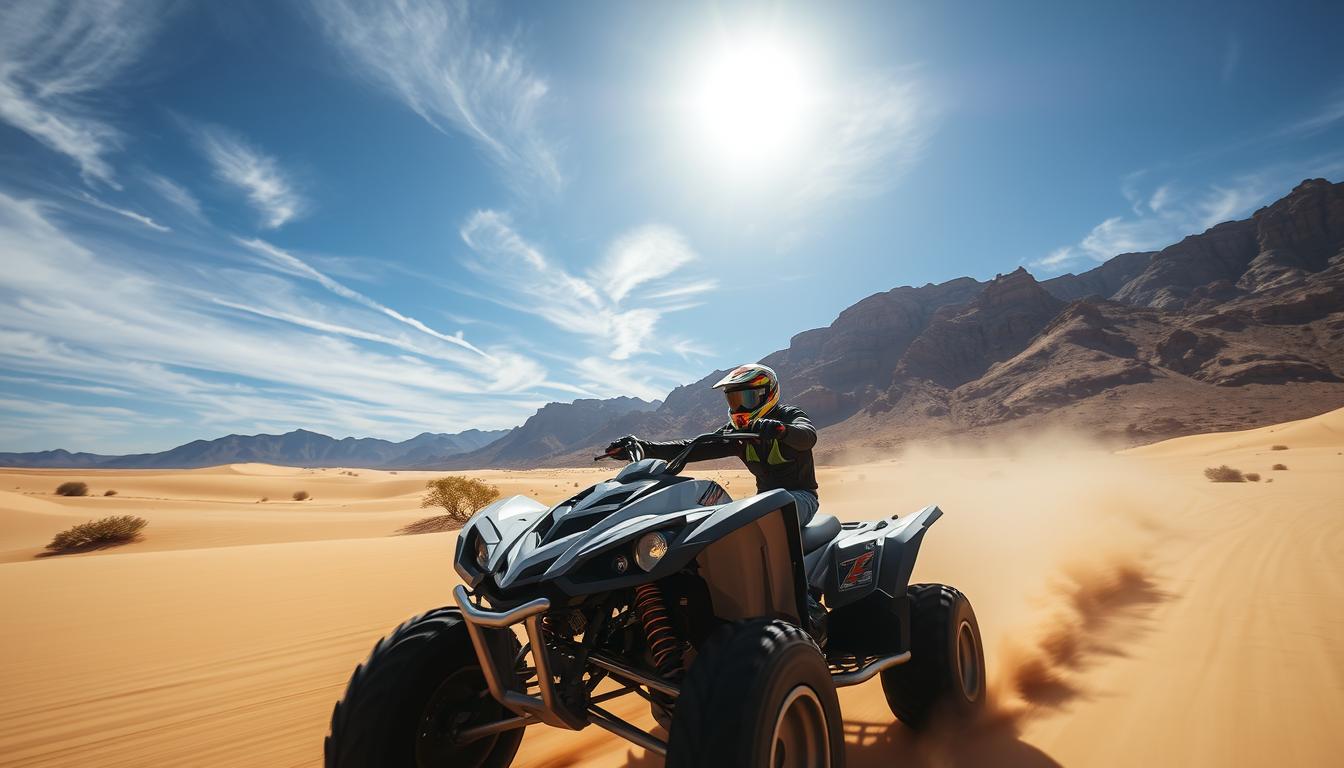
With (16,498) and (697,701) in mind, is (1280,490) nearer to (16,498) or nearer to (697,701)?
(697,701)

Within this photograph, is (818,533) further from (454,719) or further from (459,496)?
(459,496)

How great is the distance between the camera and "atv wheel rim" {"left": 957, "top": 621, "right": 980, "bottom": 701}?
10.1ft

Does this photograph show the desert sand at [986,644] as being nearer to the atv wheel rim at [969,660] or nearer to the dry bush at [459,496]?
the atv wheel rim at [969,660]

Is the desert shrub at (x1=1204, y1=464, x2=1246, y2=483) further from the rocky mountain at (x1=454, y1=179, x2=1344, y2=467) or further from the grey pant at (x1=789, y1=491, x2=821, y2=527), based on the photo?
the rocky mountain at (x1=454, y1=179, x2=1344, y2=467)

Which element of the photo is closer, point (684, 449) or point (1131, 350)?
point (684, 449)

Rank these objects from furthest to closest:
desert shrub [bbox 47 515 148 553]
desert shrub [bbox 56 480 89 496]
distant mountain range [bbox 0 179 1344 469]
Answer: distant mountain range [bbox 0 179 1344 469] < desert shrub [bbox 56 480 89 496] < desert shrub [bbox 47 515 148 553]

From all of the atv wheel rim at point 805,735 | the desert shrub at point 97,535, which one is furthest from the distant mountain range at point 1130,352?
the atv wheel rim at point 805,735

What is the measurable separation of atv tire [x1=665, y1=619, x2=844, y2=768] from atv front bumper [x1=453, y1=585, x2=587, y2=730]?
1.34 feet

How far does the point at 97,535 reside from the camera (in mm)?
14070

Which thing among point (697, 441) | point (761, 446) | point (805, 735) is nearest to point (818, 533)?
point (761, 446)

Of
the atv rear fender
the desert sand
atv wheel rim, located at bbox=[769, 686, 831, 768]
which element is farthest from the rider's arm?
the desert sand

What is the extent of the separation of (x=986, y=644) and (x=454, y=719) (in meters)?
4.00

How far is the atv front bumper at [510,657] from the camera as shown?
1713mm

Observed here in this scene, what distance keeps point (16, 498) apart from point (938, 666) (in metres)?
31.1
